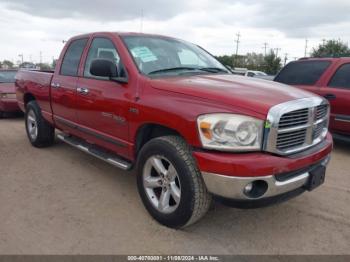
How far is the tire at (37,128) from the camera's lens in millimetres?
5911

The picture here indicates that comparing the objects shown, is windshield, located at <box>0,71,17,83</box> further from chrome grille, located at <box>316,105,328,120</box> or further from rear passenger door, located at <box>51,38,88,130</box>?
chrome grille, located at <box>316,105,328,120</box>

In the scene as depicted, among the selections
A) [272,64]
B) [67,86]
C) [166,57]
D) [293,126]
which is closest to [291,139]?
[293,126]

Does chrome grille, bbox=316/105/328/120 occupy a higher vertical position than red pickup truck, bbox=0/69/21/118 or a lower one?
higher

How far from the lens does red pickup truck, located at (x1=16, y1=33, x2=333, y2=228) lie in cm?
270

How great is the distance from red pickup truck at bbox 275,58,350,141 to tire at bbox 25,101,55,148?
188 inches

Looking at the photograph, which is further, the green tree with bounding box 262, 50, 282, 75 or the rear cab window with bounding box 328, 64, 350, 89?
the green tree with bounding box 262, 50, 282, 75

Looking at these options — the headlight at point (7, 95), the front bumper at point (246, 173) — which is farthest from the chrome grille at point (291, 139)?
the headlight at point (7, 95)

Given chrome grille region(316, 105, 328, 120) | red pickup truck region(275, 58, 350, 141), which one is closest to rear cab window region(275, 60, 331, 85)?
red pickup truck region(275, 58, 350, 141)

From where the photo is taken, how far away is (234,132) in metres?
2.69

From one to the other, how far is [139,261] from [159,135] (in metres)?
1.22

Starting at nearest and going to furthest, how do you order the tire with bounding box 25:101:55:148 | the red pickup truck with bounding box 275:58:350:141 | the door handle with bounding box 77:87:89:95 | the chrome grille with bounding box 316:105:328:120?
the chrome grille with bounding box 316:105:328:120 < the door handle with bounding box 77:87:89:95 < the tire with bounding box 25:101:55:148 < the red pickup truck with bounding box 275:58:350:141

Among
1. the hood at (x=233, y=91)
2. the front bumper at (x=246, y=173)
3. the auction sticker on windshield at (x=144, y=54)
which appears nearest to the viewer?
the front bumper at (x=246, y=173)

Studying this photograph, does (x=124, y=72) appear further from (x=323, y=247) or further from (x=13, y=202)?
(x=323, y=247)

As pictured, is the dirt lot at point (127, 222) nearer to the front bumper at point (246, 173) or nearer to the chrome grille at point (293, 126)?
the front bumper at point (246, 173)
